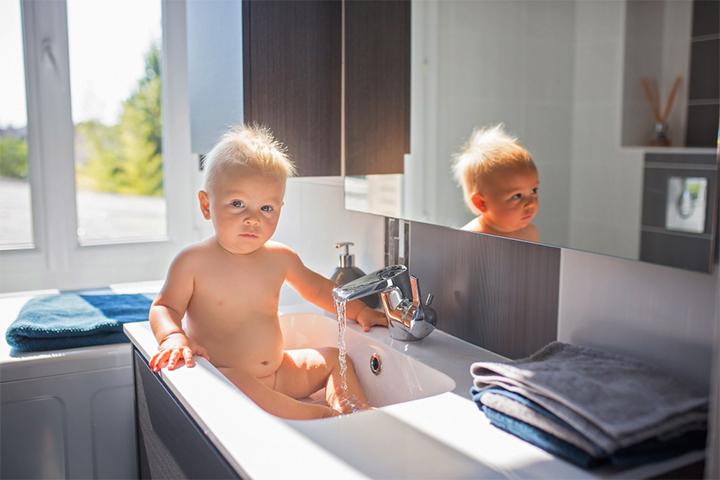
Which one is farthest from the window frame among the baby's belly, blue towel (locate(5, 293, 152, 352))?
the baby's belly

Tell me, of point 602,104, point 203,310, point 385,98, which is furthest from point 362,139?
point 602,104

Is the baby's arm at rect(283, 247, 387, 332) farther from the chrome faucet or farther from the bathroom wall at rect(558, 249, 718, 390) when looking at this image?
the bathroom wall at rect(558, 249, 718, 390)

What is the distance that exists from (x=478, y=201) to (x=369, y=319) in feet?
1.18

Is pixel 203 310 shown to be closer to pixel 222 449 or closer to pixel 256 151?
pixel 256 151

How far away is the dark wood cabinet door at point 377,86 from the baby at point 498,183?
0.24 metres

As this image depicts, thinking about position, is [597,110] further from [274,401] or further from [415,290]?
[274,401]

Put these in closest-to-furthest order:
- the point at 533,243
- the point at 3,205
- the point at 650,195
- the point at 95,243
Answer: the point at 650,195 → the point at 533,243 → the point at 3,205 → the point at 95,243

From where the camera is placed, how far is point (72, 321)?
1.76 meters

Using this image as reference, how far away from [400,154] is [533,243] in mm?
436

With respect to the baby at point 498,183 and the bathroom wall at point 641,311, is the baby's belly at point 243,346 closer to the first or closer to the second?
the baby at point 498,183

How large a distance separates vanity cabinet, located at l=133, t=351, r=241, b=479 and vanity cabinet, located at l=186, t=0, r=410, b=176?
606 millimetres

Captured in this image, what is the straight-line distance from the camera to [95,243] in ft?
7.82

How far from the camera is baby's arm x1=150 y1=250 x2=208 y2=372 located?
1.21 metres

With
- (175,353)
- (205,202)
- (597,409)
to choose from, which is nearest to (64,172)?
(205,202)
